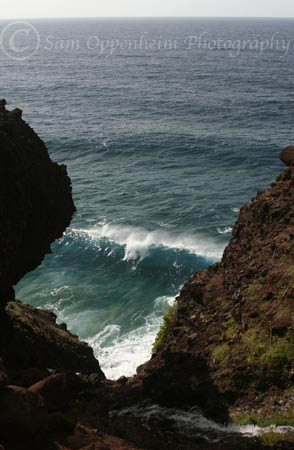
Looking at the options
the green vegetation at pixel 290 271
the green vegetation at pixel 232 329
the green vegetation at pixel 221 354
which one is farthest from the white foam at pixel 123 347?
the green vegetation at pixel 290 271

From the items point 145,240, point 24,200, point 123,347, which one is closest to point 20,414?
point 24,200

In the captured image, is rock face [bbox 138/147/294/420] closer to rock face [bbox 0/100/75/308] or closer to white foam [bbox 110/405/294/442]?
white foam [bbox 110/405/294/442]

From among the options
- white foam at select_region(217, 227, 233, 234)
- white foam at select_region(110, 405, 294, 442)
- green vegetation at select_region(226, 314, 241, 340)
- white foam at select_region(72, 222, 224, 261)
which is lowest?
white foam at select_region(72, 222, 224, 261)

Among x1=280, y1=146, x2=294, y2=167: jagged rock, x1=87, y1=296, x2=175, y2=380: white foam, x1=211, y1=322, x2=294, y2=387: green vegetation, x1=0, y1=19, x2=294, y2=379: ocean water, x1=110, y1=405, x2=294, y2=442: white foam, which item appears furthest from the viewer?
x1=0, y1=19, x2=294, y2=379: ocean water

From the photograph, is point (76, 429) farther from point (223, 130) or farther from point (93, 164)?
point (223, 130)

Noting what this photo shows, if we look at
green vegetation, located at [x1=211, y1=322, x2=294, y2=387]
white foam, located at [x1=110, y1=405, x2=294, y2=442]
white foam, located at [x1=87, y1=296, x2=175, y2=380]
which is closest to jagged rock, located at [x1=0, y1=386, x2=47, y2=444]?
white foam, located at [x1=110, y1=405, x2=294, y2=442]

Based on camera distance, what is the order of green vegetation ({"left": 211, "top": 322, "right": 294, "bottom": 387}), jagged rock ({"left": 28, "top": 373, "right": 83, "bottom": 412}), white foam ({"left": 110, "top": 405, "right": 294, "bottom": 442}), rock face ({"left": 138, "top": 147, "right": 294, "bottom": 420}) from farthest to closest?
rock face ({"left": 138, "top": 147, "right": 294, "bottom": 420}), green vegetation ({"left": 211, "top": 322, "right": 294, "bottom": 387}), white foam ({"left": 110, "top": 405, "right": 294, "bottom": 442}), jagged rock ({"left": 28, "top": 373, "right": 83, "bottom": 412})

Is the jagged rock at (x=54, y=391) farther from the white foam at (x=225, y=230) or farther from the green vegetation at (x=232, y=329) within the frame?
the white foam at (x=225, y=230)

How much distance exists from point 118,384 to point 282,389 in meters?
12.2

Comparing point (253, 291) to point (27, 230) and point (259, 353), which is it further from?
point (27, 230)

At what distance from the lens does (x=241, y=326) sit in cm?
2572

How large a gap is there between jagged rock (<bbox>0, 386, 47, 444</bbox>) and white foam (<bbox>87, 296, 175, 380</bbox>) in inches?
994

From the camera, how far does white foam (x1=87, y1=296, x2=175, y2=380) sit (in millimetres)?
42312

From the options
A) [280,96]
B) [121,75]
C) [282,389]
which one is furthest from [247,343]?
[121,75]
